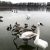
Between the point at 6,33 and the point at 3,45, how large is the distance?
0.85m

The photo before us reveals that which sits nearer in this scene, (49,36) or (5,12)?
(49,36)

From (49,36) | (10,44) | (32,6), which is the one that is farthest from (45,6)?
(10,44)

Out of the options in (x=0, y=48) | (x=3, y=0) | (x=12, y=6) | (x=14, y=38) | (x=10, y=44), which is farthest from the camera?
(x=12, y=6)

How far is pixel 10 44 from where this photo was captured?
11.7 feet

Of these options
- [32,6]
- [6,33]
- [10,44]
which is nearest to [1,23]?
[6,33]

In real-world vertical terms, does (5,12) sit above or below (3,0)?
below

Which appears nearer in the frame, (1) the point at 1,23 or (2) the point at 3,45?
(2) the point at 3,45

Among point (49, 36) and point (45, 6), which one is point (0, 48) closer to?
point (49, 36)

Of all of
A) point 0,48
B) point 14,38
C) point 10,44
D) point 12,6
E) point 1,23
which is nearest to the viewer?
point 0,48

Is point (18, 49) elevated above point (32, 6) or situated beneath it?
situated beneath

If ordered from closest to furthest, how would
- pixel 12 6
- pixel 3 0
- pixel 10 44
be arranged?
1. pixel 10 44
2. pixel 3 0
3. pixel 12 6

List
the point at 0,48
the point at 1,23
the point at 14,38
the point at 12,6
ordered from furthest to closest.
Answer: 1. the point at 12,6
2. the point at 1,23
3. the point at 14,38
4. the point at 0,48

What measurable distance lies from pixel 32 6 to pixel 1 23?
2.74m

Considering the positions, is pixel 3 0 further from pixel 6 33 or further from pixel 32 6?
pixel 6 33
